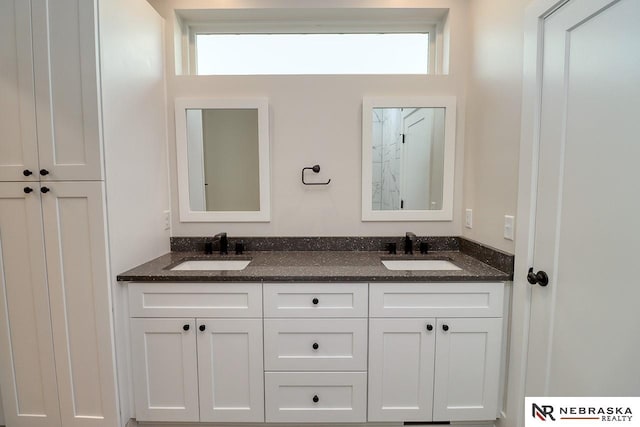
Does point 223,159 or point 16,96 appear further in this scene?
point 223,159

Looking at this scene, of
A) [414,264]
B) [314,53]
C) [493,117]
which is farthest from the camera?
[314,53]

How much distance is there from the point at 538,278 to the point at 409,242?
715 mm

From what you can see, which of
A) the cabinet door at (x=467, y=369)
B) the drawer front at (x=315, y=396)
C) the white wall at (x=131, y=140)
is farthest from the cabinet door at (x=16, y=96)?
the cabinet door at (x=467, y=369)

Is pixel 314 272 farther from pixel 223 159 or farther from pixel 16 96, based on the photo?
pixel 16 96

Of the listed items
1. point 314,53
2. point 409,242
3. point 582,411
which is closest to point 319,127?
point 314,53

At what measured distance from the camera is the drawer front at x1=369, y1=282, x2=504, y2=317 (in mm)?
1428

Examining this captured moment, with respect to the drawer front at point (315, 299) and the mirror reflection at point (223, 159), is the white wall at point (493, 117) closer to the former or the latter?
the drawer front at point (315, 299)

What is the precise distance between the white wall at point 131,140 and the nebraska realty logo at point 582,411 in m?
1.92

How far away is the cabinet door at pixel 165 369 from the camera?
1.45 metres

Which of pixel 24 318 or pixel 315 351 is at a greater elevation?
pixel 24 318

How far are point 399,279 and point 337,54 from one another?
61.5 inches

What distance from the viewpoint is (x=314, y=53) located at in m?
1.95

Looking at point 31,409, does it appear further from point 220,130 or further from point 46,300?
point 220,130

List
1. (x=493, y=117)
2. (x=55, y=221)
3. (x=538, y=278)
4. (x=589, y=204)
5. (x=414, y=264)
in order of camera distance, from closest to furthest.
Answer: (x=589, y=204), (x=538, y=278), (x=55, y=221), (x=493, y=117), (x=414, y=264)
